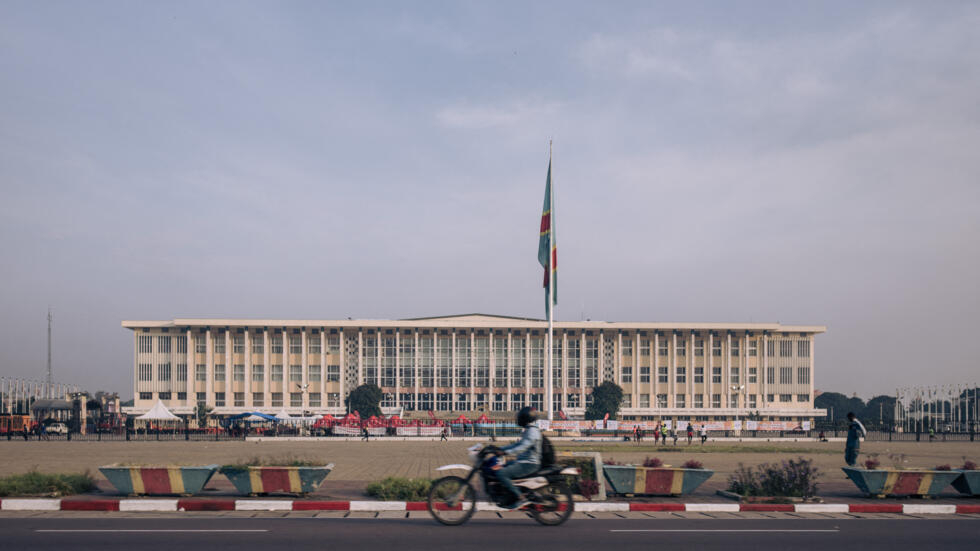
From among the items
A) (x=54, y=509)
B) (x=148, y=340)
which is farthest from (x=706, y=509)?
(x=148, y=340)

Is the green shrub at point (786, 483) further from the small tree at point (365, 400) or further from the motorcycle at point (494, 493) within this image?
the small tree at point (365, 400)

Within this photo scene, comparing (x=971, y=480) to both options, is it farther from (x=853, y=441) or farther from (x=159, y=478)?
(x=159, y=478)

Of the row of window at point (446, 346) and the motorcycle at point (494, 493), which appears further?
the row of window at point (446, 346)

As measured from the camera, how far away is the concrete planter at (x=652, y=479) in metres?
16.7

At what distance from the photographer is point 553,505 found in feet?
41.1

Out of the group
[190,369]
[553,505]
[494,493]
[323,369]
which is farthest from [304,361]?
[494,493]

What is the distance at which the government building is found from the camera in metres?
116
